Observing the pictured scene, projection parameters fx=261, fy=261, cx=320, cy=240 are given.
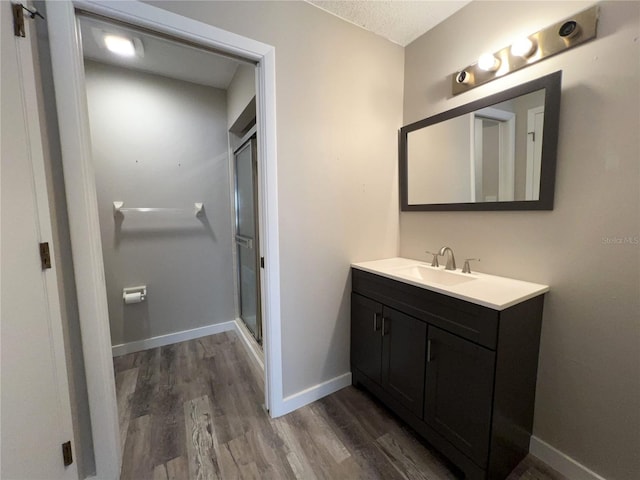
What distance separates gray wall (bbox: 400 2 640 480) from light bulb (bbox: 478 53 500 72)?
8 cm

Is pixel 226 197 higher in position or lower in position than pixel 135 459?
higher

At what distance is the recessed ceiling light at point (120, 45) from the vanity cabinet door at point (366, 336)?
2.36 meters

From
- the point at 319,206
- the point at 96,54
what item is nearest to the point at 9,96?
the point at 319,206

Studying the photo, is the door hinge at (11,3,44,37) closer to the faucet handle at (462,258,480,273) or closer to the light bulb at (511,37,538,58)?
the light bulb at (511,37,538,58)

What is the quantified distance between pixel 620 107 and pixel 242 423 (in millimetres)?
2434

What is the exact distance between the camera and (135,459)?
1357 mm

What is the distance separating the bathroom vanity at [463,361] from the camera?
111 centimetres

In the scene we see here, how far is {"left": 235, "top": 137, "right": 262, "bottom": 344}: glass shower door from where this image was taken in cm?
227

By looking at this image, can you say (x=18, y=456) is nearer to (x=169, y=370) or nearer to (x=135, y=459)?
(x=135, y=459)

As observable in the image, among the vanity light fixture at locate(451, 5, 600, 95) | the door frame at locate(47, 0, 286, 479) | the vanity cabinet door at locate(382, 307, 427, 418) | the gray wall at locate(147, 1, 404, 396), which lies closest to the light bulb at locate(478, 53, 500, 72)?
the vanity light fixture at locate(451, 5, 600, 95)

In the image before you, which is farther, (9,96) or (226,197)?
(226,197)

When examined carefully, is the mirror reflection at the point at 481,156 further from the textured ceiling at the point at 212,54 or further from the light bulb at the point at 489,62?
the textured ceiling at the point at 212,54

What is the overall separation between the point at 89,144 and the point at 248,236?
4.69 ft

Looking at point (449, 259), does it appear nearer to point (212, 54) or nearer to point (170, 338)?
point (212, 54)
